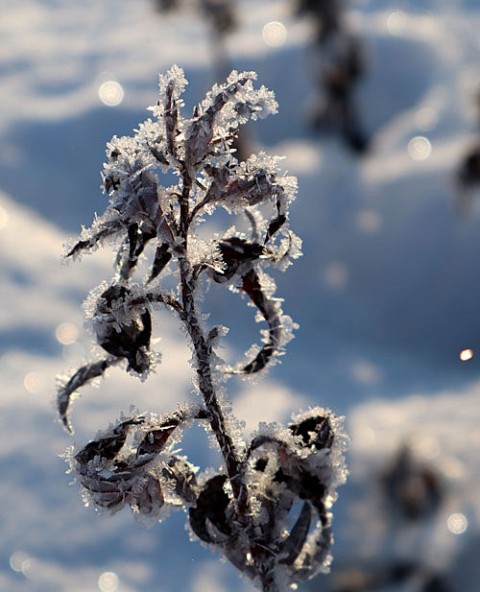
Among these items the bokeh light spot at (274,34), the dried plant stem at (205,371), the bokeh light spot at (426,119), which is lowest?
the dried plant stem at (205,371)

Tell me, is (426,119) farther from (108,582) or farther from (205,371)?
(205,371)

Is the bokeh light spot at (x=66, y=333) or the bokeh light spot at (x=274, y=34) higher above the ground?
the bokeh light spot at (x=274, y=34)

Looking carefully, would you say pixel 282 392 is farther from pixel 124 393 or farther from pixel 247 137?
pixel 247 137

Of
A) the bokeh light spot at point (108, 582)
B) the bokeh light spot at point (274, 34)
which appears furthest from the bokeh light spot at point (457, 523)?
the bokeh light spot at point (274, 34)

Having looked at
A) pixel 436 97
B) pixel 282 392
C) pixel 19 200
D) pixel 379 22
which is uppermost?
pixel 379 22

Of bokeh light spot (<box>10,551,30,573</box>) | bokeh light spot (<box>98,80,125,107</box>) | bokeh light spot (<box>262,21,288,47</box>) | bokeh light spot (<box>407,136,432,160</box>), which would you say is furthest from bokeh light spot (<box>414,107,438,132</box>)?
bokeh light spot (<box>10,551,30,573</box>)

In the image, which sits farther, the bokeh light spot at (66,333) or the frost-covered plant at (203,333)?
the bokeh light spot at (66,333)

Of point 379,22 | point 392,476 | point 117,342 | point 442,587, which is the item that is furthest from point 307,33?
point 117,342

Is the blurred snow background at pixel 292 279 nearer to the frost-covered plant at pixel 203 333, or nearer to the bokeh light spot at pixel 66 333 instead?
the bokeh light spot at pixel 66 333
